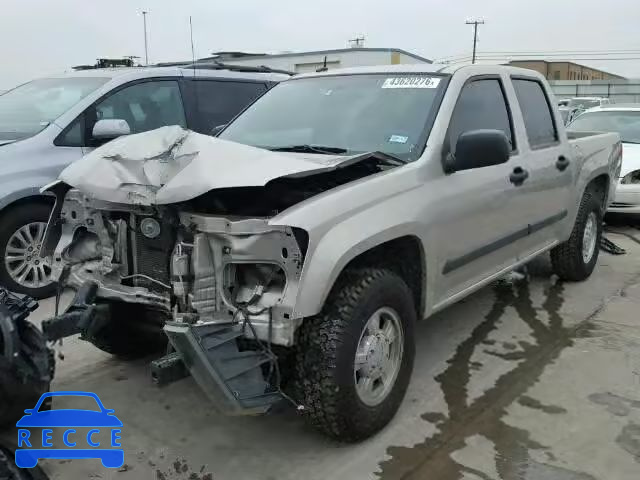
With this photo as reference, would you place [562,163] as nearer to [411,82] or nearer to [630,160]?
[411,82]

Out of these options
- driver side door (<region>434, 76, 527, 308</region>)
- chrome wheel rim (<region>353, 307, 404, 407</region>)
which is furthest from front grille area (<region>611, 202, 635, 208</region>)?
chrome wheel rim (<region>353, 307, 404, 407</region>)

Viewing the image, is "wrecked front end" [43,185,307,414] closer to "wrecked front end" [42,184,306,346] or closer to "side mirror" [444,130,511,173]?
"wrecked front end" [42,184,306,346]

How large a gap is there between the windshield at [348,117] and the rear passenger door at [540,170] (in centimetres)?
107

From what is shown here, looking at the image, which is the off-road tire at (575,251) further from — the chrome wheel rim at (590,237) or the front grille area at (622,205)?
the front grille area at (622,205)

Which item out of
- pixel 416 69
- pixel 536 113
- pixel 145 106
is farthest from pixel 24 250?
pixel 536 113

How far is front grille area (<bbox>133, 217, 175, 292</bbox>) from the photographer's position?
3.09 m

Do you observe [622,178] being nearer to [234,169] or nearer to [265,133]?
[265,133]

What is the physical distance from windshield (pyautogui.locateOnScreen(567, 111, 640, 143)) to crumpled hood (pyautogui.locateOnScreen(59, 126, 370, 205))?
826cm

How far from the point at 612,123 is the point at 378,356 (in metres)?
8.86

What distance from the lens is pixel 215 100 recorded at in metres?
6.85

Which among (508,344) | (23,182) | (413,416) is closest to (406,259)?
(413,416)

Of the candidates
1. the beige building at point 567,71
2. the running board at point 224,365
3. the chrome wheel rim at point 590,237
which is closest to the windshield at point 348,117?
the running board at point 224,365

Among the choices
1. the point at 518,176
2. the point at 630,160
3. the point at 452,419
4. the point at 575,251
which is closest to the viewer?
the point at 452,419

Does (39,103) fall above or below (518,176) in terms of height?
above
